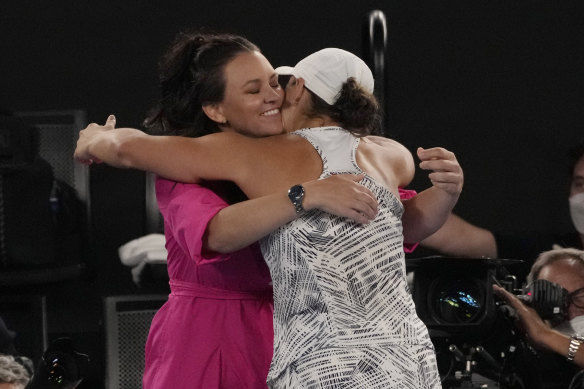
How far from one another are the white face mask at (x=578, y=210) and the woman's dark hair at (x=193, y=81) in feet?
7.59

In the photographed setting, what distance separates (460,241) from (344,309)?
7.82 feet

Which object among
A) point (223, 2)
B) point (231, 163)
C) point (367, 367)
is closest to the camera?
point (367, 367)

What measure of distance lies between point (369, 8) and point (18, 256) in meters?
1.86

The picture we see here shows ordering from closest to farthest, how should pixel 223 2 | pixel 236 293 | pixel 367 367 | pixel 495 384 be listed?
1. pixel 367 367
2. pixel 236 293
3. pixel 495 384
4. pixel 223 2

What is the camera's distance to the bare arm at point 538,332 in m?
3.15

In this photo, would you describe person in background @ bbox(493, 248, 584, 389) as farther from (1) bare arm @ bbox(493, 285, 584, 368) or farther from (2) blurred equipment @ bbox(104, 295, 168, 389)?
(2) blurred equipment @ bbox(104, 295, 168, 389)

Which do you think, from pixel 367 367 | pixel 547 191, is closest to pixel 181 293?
pixel 367 367

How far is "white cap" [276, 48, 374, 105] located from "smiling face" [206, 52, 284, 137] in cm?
9

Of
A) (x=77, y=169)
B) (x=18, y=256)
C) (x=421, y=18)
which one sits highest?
(x=421, y=18)

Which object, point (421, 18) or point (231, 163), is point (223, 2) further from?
point (231, 163)

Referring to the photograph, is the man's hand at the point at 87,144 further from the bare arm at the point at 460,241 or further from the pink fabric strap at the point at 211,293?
the bare arm at the point at 460,241

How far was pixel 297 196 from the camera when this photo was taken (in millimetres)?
1789

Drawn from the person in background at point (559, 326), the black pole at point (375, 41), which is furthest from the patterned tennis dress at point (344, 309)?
the black pole at point (375, 41)

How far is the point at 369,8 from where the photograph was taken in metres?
4.59
